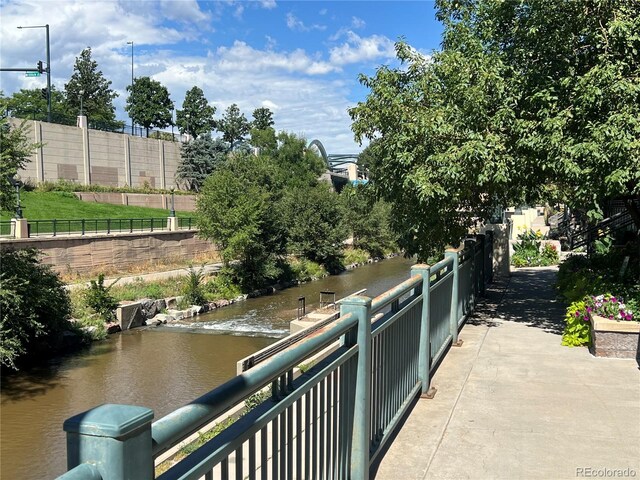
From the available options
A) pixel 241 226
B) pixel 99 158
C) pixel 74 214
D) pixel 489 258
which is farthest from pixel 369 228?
pixel 489 258

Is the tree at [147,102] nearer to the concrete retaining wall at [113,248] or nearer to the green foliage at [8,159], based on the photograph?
the concrete retaining wall at [113,248]

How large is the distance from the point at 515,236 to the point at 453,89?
16177mm

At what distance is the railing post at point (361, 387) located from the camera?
3.50m

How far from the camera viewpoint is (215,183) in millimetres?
32344

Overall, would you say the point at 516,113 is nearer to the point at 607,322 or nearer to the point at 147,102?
the point at 607,322

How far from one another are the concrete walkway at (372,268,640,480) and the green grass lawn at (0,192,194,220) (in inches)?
1422

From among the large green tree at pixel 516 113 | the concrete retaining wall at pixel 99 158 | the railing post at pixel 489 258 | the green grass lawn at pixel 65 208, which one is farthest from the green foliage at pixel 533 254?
the concrete retaining wall at pixel 99 158

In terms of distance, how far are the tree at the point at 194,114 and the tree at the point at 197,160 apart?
84.2 ft

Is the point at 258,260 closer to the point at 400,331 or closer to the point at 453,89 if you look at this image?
the point at 453,89

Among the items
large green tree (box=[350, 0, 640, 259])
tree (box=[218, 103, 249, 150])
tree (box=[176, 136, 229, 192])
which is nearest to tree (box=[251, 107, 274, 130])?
tree (box=[218, 103, 249, 150])

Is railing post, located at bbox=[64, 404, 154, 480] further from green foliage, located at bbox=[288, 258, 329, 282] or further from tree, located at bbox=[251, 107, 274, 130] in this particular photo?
tree, located at bbox=[251, 107, 274, 130]

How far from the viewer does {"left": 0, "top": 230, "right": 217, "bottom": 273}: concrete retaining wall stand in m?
27.4

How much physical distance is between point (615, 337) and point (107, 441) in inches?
276

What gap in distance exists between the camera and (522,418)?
16.9ft
